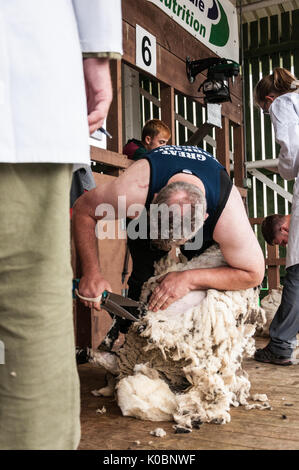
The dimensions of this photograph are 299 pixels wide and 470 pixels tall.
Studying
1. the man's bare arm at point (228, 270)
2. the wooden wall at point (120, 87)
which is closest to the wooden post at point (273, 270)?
the wooden wall at point (120, 87)

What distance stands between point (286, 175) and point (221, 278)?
1.54 metres

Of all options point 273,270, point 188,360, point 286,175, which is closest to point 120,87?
point 286,175

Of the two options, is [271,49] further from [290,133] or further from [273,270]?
[290,133]

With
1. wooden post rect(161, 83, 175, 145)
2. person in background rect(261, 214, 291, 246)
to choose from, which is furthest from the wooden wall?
→ person in background rect(261, 214, 291, 246)

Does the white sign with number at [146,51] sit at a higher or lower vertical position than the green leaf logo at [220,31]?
lower

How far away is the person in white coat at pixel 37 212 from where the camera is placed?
93 cm

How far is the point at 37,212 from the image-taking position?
0.99 meters

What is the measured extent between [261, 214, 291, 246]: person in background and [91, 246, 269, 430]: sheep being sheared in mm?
1785

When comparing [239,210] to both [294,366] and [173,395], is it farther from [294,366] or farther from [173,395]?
[294,366]

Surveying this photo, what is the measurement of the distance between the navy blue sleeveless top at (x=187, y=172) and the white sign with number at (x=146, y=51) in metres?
1.54

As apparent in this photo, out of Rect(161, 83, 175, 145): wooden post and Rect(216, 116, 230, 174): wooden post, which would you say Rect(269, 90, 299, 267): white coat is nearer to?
Rect(161, 83, 175, 145): wooden post

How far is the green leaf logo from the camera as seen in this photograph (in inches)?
193

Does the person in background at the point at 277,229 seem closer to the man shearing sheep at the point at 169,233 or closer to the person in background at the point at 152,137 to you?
the person in background at the point at 152,137

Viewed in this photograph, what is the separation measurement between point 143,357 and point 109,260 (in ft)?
4.27
